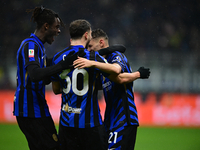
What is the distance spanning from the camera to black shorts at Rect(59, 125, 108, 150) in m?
2.14

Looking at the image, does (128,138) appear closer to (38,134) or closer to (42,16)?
(38,134)

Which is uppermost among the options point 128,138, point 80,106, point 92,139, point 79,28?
point 79,28

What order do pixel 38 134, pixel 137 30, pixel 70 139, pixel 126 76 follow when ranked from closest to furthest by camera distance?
pixel 70 139
pixel 38 134
pixel 126 76
pixel 137 30

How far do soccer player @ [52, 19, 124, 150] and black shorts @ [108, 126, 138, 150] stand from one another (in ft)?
1.08

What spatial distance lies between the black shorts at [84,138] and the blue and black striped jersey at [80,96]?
0.05 m

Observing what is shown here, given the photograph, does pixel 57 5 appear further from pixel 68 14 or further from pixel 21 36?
pixel 21 36

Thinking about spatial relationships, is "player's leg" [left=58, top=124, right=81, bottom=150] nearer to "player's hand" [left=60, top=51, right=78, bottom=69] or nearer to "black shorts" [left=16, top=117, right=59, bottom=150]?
"black shorts" [left=16, top=117, right=59, bottom=150]

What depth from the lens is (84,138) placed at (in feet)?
7.07

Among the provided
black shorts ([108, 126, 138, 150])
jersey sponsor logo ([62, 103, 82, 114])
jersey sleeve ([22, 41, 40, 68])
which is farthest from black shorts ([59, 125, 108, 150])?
jersey sleeve ([22, 41, 40, 68])

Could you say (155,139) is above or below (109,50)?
below

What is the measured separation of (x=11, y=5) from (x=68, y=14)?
256cm

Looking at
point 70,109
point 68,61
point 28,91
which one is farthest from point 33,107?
point 68,61

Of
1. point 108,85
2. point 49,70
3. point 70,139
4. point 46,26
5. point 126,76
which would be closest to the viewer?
point 49,70

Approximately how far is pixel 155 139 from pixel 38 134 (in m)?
3.93
